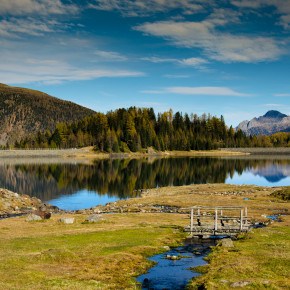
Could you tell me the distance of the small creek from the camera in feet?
65.4

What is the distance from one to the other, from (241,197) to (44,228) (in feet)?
128

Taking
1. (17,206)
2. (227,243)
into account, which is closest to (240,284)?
(227,243)

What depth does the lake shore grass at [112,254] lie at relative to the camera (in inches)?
742

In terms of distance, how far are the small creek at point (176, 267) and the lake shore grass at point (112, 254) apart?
2.43 feet

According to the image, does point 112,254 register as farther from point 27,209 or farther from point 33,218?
point 27,209

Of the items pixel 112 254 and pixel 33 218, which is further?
pixel 33 218

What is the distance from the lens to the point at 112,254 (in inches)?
967

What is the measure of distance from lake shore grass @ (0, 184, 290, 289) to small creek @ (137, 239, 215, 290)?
74 centimetres

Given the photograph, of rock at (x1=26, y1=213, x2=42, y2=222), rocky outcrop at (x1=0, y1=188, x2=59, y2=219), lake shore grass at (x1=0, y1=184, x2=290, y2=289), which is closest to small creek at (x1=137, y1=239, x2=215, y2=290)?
lake shore grass at (x1=0, y1=184, x2=290, y2=289)

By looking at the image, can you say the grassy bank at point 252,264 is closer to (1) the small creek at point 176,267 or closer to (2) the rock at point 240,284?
(2) the rock at point 240,284

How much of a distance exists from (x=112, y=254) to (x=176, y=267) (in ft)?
15.9

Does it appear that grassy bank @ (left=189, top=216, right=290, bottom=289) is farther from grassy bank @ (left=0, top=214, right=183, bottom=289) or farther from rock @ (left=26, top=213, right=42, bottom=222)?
rock @ (left=26, top=213, right=42, bottom=222)

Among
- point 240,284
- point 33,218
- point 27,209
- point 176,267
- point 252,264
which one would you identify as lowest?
point 27,209

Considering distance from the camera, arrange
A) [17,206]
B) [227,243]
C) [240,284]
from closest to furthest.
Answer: [240,284] < [227,243] < [17,206]
